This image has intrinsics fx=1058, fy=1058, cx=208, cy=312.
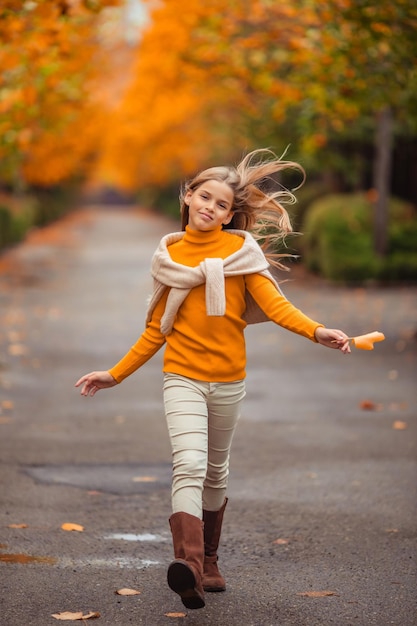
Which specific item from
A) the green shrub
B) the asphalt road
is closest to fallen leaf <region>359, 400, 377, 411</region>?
the asphalt road

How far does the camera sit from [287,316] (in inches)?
158

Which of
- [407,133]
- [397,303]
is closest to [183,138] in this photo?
[407,133]

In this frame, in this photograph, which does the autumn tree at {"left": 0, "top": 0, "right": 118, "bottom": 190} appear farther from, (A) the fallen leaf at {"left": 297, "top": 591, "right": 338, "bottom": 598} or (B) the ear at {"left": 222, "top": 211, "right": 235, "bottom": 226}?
(A) the fallen leaf at {"left": 297, "top": 591, "right": 338, "bottom": 598}

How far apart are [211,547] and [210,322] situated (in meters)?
0.93

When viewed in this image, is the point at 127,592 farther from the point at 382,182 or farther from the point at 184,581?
the point at 382,182

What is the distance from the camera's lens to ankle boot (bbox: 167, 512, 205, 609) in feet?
11.9

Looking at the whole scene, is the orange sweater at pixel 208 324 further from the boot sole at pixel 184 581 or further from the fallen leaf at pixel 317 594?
the fallen leaf at pixel 317 594

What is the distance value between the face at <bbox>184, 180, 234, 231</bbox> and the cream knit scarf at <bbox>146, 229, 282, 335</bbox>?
0.14 meters

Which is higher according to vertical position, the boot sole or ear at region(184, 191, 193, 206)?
ear at region(184, 191, 193, 206)

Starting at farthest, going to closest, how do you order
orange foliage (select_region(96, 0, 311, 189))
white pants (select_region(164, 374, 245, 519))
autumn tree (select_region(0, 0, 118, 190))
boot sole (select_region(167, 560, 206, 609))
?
1. orange foliage (select_region(96, 0, 311, 189))
2. autumn tree (select_region(0, 0, 118, 190))
3. white pants (select_region(164, 374, 245, 519))
4. boot sole (select_region(167, 560, 206, 609))

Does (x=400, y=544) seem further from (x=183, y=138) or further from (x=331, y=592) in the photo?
(x=183, y=138)

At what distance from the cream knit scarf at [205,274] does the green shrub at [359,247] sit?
15682mm

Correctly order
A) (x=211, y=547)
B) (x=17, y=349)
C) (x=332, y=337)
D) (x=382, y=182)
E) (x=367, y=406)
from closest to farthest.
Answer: (x=332, y=337) < (x=211, y=547) < (x=367, y=406) < (x=17, y=349) < (x=382, y=182)

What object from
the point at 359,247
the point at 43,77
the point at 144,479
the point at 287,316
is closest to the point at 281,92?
the point at 43,77
